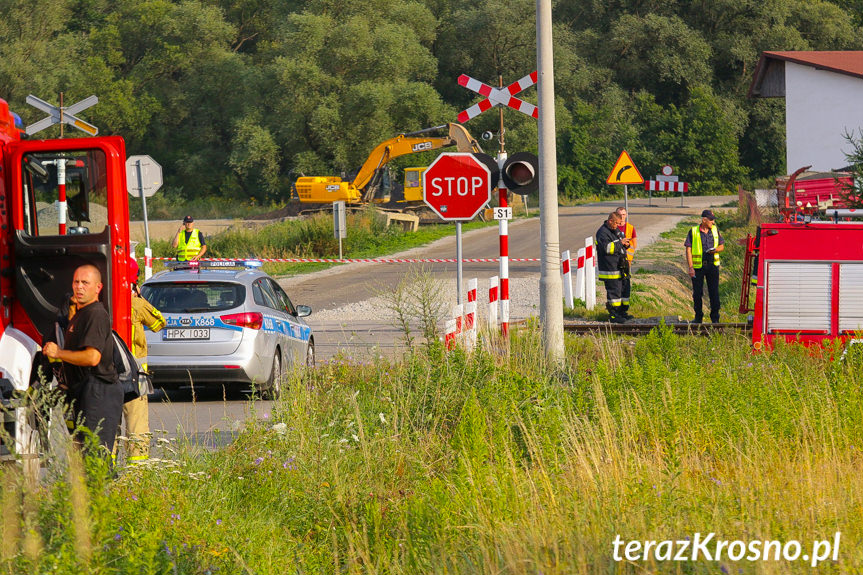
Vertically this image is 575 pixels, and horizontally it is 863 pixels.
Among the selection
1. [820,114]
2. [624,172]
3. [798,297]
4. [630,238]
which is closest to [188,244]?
[630,238]

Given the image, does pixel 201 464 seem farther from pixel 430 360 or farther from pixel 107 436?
pixel 430 360

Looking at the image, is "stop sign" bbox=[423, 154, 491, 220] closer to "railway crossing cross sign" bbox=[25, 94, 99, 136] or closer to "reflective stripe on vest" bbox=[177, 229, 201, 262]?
"railway crossing cross sign" bbox=[25, 94, 99, 136]

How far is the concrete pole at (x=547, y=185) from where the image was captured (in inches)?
439

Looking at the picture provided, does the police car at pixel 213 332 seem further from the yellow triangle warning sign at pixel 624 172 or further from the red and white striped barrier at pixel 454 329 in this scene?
the yellow triangle warning sign at pixel 624 172

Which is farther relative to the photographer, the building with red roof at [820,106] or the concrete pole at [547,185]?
the building with red roof at [820,106]

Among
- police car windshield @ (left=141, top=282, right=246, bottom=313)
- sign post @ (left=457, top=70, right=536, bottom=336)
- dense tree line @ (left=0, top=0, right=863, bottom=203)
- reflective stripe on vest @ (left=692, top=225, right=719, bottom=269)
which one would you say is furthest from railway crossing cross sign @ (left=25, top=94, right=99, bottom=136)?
dense tree line @ (left=0, top=0, right=863, bottom=203)

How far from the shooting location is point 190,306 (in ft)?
40.6

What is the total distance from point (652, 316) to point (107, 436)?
13364mm

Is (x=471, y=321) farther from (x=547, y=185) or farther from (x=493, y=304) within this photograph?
(x=493, y=304)

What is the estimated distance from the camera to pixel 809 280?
12367mm

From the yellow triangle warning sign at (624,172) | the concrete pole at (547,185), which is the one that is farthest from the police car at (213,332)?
the yellow triangle warning sign at (624,172)

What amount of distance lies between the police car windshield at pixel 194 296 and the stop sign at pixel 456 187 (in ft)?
8.00

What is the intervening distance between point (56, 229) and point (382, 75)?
49.0 m

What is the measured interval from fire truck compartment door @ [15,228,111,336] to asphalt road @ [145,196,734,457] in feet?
4.06
